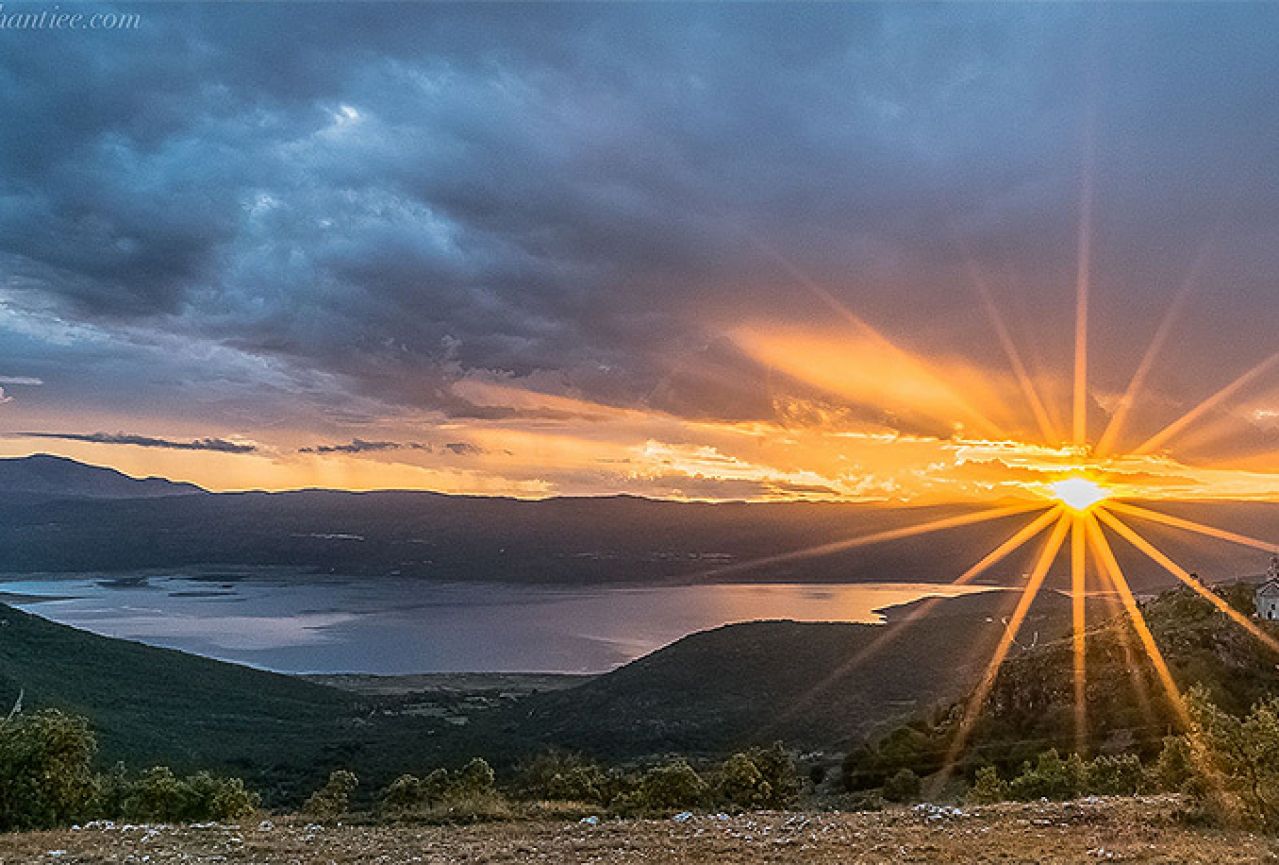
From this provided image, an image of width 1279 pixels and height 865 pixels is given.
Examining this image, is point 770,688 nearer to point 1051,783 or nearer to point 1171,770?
point 1051,783

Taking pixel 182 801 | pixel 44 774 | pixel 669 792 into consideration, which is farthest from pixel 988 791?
pixel 44 774

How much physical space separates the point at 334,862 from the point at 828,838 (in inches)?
315

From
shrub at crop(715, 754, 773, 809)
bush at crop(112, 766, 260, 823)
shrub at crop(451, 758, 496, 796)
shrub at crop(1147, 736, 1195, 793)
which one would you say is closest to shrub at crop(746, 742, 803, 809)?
shrub at crop(715, 754, 773, 809)

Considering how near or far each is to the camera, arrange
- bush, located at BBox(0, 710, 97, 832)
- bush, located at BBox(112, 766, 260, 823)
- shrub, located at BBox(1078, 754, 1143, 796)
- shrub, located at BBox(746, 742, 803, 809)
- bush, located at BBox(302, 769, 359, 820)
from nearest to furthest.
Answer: bush, located at BBox(0, 710, 97, 832) < bush, located at BBox(302, 769, 359, 820) < bush, located at BBox(112, 766, 260, 823) < shrub, located at BBox(1078, 754, 1143, 796) < shrub, located at BBox(746, 742, 803, 809)

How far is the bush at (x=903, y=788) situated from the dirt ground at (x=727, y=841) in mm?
26151

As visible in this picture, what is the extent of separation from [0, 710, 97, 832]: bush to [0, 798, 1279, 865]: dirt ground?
14.4 ft

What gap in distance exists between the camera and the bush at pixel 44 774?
64.5 feet

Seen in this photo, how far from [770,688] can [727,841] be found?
94.8 m

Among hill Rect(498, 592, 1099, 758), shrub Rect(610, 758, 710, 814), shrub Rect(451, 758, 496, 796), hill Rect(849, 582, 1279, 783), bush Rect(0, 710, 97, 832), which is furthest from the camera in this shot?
hill Rect(498, 592, 1099, 758)

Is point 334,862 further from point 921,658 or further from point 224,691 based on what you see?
point 224,691

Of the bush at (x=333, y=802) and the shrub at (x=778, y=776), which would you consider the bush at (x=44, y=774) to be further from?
the shrub at (x=778, y=776)

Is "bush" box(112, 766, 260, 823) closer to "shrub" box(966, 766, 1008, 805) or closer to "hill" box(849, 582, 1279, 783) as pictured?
"shrub" box(966, 766, 1008, 805)

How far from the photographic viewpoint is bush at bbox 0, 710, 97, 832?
19.7 metres

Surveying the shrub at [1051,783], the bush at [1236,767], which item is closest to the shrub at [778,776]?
the shrub at [1051,783]
